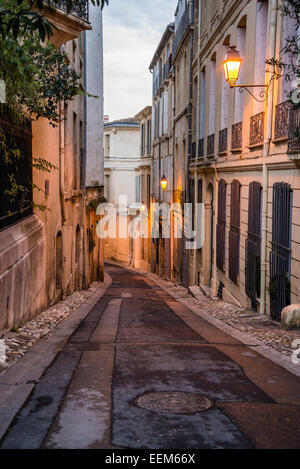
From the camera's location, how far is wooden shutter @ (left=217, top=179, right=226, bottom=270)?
1470 centimetres

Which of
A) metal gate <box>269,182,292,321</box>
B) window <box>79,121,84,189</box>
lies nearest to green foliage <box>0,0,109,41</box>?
metal gate <box>269,182,292,321</box>

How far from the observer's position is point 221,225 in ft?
49.7

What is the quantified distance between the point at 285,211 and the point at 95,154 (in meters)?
14.9

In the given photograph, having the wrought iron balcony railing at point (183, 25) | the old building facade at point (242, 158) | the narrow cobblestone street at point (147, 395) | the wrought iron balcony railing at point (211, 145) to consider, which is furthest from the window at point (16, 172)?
the wrought iron balcony railing at point (183, 25)

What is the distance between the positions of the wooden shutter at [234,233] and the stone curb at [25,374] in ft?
17.1

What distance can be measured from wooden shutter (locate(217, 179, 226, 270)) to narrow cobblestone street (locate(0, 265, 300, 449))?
21.3 feet

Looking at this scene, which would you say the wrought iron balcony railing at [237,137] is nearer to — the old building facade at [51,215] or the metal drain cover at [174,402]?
the old building facade at [51,215]

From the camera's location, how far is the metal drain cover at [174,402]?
4.81m

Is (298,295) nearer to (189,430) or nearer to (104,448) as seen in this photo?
(189,430)

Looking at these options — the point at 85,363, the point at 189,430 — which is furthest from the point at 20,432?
the point at 85,363

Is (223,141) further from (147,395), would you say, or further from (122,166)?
(122,166)

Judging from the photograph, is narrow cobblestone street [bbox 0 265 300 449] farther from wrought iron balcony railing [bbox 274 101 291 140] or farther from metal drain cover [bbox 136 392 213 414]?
wrought iron balcony railing [bbox 274 101 291 140]

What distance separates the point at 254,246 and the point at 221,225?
3958mm

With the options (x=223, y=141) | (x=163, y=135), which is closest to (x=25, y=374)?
(x=223, y=141)
